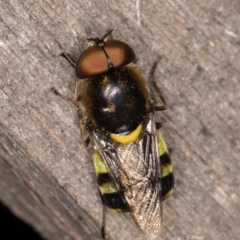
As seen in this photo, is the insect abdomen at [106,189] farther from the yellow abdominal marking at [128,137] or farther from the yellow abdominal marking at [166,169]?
the yellow abdominal marking at [166,169]

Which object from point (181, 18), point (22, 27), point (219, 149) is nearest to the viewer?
point (22, 27)

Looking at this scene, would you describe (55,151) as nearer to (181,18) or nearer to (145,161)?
(145,161)

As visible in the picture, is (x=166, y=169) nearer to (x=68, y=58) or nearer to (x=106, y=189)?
(x=106, y=189)

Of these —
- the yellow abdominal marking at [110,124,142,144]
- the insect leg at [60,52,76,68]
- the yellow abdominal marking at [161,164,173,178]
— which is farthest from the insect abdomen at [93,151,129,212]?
the insect leg at [60,52,76,68]

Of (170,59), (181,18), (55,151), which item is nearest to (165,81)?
(170,59)

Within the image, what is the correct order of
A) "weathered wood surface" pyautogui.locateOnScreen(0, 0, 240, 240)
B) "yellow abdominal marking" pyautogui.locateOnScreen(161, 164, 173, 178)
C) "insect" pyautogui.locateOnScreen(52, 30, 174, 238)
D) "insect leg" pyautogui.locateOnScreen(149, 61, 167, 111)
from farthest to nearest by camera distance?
"yellow abdominal marking" pyautogui.locateOnScreen(161, 164, 173, 178) < "insect leg" pyautogui.locateOnScreen(149, 61, 167, 111) < "insect" pyautogui.locateOnScreen(52, 30, 174, 238) < "weathered wood surface" pyautogui.locateOnScreen(0, 0, 240, 240)

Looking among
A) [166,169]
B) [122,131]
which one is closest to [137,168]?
[166,169]

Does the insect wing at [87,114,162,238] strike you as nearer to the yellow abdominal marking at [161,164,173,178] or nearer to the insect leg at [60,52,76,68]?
the yellow abdominal marking at [161,164,173,178]
